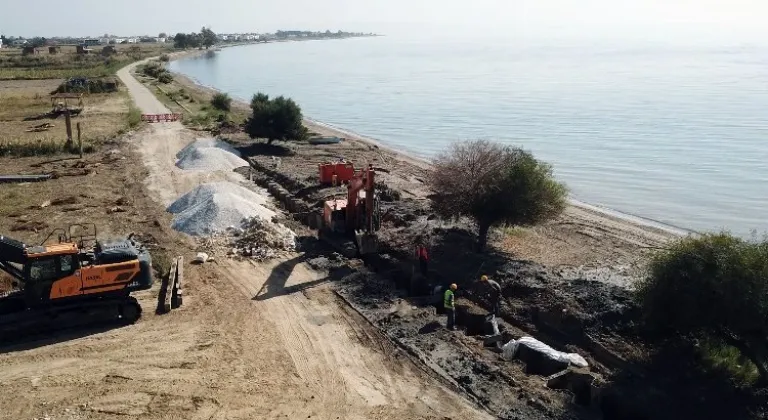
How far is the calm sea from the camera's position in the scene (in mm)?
36688

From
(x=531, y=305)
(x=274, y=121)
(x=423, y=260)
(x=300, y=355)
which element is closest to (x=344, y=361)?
(x=300, y=355)

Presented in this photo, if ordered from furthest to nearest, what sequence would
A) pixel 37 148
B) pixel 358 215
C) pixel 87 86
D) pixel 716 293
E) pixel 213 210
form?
1. pixel 87 86
2. pixel 37 148
3. pixel 213 210
4. pixel 358 215
5. pixel 716 293

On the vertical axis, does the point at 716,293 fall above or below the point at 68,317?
above

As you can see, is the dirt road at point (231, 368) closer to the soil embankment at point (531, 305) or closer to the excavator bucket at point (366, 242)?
the soil embankment at point (531, 305)

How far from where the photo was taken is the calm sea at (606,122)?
36688 millimetres

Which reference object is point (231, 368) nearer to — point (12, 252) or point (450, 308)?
point (450, 308)

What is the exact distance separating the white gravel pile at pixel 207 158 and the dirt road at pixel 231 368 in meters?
17.0

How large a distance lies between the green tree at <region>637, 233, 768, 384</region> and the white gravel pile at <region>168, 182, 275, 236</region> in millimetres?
15195

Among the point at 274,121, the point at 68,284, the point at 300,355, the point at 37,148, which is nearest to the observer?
the point at 300,355

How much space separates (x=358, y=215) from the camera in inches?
891

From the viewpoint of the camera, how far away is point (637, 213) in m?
33.4

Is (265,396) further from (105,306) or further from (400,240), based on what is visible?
(400,240)

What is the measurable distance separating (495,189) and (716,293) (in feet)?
29.1

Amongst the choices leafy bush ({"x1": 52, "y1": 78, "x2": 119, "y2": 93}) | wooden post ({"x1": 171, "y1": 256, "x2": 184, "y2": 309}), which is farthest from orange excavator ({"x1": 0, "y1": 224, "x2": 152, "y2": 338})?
leafy bush ({"x1": 52, "y1": 78, "x2": 119, "y2": 93})
